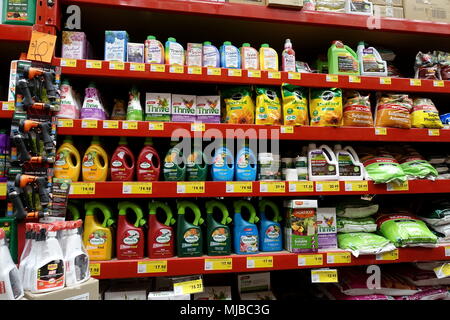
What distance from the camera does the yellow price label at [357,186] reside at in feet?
5.70

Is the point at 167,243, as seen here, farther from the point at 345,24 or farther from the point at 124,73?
the point at 345,24

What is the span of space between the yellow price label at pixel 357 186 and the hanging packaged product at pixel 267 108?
0.60 metres

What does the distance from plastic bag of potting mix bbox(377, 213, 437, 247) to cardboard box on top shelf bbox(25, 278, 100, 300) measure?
1757 millimetres

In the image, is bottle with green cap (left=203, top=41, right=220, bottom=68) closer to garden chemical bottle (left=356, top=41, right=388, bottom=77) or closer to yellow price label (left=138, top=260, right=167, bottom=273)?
garden chemical bottle (left=356, top=41, right=388, bottom=77)

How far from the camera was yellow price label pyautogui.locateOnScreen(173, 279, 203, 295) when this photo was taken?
154 cm

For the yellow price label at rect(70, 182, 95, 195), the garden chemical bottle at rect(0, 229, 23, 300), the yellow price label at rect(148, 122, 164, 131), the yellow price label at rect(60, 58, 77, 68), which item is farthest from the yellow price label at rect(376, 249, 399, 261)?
the yellow price label at rect(60, 58, 77, 68)

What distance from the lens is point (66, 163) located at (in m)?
1.53

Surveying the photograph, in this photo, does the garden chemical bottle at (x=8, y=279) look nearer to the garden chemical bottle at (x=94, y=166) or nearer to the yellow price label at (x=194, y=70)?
the garden chemical bottle at (x=94, y=166)

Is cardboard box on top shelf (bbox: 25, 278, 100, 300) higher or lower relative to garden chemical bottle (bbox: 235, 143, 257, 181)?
lower

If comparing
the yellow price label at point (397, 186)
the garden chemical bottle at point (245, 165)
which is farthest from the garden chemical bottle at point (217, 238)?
the yellow price label at point (397, 186)

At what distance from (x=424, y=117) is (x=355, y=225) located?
0.92m

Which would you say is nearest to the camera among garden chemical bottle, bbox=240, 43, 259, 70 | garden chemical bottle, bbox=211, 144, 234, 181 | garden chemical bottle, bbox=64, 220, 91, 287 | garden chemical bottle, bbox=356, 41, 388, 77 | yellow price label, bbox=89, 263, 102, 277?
garden chemical bottle, bbox=64, 220, 91, 287

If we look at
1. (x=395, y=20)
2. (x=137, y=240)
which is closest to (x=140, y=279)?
(x=137, y=240)
